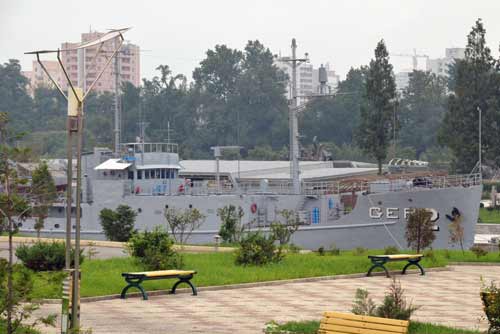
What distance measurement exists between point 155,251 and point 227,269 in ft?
5.88

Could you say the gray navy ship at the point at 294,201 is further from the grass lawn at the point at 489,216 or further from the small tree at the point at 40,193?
the grass lawn at the point at 489,216

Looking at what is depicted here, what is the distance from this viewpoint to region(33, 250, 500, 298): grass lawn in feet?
73.2

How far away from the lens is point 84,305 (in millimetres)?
20484

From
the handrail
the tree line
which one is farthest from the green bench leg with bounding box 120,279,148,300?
the tree line

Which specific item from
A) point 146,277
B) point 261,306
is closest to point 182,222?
point 146,277

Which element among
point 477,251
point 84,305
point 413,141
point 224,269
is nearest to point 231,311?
point 84,305

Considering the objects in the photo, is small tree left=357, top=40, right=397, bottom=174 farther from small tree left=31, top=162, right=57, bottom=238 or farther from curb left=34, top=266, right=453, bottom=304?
curb left=34, top=266, right=453, bottom=304

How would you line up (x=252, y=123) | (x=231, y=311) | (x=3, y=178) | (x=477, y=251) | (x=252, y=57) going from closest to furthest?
(x=3, y=178) < (x=231, y=311) < (x=477, y=251) < (x=252, y=123) < (x=252, y=57)

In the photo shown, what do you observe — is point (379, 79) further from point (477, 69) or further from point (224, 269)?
point (224, 269)

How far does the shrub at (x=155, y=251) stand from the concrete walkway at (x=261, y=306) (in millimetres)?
2202

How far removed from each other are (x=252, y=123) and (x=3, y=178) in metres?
90.7

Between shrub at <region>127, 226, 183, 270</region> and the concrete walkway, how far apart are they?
7.22ft

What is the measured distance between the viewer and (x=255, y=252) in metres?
26.0

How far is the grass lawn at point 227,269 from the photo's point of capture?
22.3m
